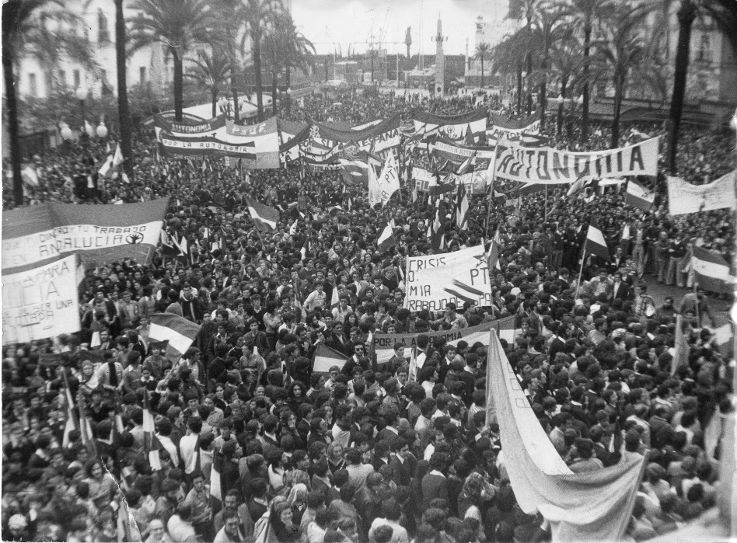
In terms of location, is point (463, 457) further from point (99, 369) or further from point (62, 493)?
point (99, 369)

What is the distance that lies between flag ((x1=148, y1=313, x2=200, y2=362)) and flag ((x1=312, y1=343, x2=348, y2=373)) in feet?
4.33

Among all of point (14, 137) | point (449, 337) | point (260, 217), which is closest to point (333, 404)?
point (449, 337)

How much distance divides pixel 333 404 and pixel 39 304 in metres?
2.88

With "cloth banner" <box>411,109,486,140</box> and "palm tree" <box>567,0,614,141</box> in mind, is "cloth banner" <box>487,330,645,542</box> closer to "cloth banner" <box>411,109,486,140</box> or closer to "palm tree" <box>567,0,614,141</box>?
"cloth banner" <box>411,109,486,140</box>

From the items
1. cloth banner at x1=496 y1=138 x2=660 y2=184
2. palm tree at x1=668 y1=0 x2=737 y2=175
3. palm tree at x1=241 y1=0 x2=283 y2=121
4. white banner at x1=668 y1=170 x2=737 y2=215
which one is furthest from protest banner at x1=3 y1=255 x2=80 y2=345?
palm tree at x1=241 y1=0 x2=283 y2=121

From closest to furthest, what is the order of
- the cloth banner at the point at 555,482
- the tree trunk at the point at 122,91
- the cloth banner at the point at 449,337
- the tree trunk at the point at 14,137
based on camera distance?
the cloth banner at the point at 555,482, the cloth banner at the point at 449,337, the tree trunk at the point at 14,137, the tree trunk at the point at 122,91

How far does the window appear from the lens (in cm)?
3860

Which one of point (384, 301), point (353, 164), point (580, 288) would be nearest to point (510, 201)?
point (353, 164)

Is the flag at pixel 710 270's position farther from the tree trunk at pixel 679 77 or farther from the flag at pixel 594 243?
the tree trunk at pixel 679 77

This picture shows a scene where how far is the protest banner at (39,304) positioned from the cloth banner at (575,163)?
8.64 meters

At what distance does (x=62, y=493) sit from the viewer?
6.20 meters

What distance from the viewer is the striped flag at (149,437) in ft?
23.5

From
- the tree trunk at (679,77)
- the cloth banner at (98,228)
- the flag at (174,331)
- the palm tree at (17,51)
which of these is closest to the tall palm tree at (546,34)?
the tree trunk at (679,77)

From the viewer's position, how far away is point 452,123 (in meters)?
23.6
